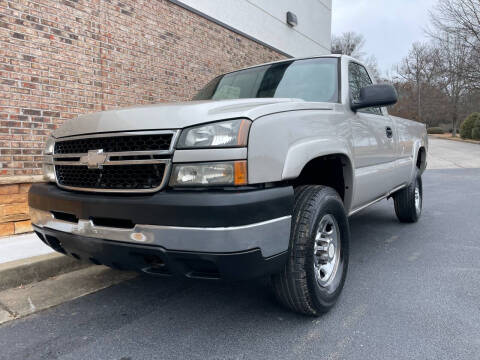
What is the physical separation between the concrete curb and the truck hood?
148 centimetres

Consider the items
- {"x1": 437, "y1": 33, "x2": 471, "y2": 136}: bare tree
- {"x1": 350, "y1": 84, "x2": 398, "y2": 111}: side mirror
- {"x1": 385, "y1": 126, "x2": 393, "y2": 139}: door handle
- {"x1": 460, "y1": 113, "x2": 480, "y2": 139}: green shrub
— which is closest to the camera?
{"x1": 350, "y1": 84, "x2": 398, "y2": 111}: side mirror

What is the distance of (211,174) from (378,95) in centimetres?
171

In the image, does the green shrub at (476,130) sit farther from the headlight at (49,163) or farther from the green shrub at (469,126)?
the headlight at (49,163)

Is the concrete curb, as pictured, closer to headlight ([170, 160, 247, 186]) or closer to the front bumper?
the front bumper

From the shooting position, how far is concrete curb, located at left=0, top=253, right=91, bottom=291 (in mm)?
3006

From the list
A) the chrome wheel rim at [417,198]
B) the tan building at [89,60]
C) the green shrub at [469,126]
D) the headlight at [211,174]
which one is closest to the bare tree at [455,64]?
the green shrub at [469,126]

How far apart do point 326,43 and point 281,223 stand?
480 inches

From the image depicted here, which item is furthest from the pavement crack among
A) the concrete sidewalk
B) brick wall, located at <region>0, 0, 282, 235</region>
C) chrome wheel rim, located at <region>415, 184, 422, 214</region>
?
chrome wheel rim, located at <region>415, 184, 422, 214</region>

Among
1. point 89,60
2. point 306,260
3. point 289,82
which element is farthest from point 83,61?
point 306,260

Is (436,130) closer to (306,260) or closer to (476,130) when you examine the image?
(476,130)

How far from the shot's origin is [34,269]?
3162mm

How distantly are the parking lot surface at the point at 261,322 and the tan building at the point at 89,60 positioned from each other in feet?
7.90

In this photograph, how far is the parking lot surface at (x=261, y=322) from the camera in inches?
82.8

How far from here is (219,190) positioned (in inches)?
72.1
